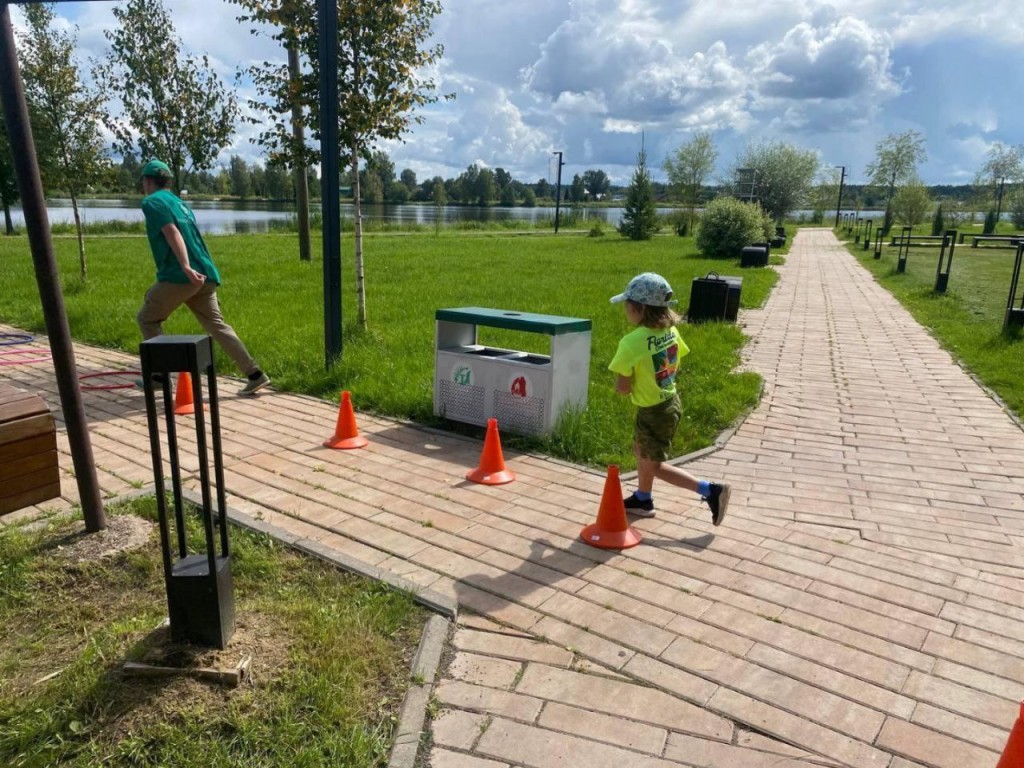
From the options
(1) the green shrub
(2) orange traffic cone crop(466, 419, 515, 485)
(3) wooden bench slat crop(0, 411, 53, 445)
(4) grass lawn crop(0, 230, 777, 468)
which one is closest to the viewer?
(3) wooden bench slat crop(0, 411, 53, 445)

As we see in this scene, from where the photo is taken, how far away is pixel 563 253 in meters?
27.0

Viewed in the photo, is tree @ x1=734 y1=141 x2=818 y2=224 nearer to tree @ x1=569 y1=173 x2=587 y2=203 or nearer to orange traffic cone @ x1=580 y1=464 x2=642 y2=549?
tree @ x1=569 y1=173 x2=587 y2=203

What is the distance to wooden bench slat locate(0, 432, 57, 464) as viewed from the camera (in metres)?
3.46

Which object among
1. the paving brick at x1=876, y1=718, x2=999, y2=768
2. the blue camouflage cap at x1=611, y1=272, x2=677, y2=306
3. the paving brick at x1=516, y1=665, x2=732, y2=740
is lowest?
the paving brick at x1=516, y1=665, x2=732, y2=740

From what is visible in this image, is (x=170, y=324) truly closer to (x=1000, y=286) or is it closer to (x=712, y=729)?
(x=712, y=729)

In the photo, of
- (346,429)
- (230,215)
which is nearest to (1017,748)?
(346,429)

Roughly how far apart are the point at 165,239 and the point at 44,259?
2769mm

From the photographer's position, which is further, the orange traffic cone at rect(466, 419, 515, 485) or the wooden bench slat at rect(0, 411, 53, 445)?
the orange traffic cone at rect(466, 419, 515, 485)

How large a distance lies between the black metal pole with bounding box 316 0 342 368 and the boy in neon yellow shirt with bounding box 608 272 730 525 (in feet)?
12.3

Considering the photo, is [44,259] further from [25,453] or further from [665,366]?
[665,366]

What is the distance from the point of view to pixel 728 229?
84.9 ft

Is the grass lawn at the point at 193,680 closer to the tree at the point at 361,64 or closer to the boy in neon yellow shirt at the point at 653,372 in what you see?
the boy in neon yellow shirt at the point at 653,372

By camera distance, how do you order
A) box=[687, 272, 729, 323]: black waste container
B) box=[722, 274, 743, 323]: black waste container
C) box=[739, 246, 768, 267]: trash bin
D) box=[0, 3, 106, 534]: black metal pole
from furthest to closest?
box=[739, 246, 768, 267]: trash bin → box=[722, 274, 743, 323]: black waste container → box=[687, 272, 729, 323]: black waste container → box=[0, 3, 106, 534]: black metal pole

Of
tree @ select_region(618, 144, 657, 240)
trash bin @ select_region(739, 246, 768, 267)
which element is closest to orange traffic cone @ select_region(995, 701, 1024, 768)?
trash bin @ select_region(739, 246, 768, 267)
